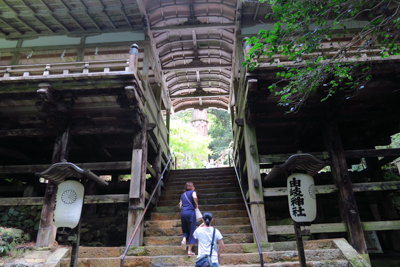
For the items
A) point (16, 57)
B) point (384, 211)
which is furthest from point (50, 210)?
point (384, 211)

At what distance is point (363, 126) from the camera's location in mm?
8734

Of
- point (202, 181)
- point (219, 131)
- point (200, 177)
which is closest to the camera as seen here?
point (202, 181)

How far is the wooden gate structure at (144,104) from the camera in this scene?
6.92 meters

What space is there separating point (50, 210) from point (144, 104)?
12.9 ft

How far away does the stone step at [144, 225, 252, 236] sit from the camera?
701cm

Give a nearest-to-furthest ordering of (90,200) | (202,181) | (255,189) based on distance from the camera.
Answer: (255,189) < (90,200) < (202,181)

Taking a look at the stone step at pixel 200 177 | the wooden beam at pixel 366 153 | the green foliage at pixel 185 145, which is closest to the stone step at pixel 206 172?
the stone step at pixel 200 177

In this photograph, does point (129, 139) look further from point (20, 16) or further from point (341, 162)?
point (341, 162)

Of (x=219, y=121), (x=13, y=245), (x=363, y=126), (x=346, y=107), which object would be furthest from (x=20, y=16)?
(x=219, y=121)

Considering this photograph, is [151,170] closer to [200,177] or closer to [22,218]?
[200,177]

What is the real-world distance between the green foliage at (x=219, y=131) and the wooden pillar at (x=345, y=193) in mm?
17529

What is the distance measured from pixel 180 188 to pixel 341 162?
554cm

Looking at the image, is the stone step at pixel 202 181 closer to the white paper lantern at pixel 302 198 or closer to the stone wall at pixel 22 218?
the stone wall at pixel 22 218

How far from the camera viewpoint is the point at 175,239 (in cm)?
679
